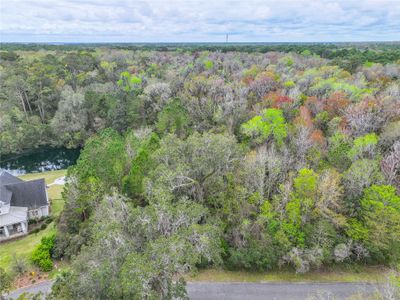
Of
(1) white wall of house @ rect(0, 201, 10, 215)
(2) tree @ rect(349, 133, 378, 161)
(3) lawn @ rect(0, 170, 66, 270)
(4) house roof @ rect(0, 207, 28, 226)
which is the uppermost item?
(2) tree @ rect(349, 133, 378, 161)

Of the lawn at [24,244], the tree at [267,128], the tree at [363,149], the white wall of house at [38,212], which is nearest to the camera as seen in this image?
the lawn at [24,244]

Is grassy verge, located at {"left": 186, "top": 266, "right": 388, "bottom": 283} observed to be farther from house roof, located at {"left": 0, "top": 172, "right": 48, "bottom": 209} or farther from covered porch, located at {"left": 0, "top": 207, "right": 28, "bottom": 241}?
house roof, located at {"left": 0, "top": 172, "right": 48, "bottom": 209}

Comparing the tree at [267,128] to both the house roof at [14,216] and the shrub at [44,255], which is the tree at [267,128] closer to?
the shrub at [44,255]

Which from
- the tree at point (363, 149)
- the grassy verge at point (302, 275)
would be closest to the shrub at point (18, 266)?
the grassy verge at point (302, 275)

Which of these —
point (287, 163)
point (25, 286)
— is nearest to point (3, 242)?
point (25, 286)

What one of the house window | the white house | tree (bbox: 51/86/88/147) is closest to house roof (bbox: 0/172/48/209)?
the white house

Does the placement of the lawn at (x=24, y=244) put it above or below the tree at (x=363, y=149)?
below

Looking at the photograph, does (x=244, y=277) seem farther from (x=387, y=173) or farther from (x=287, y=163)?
(x=387, y=173)
